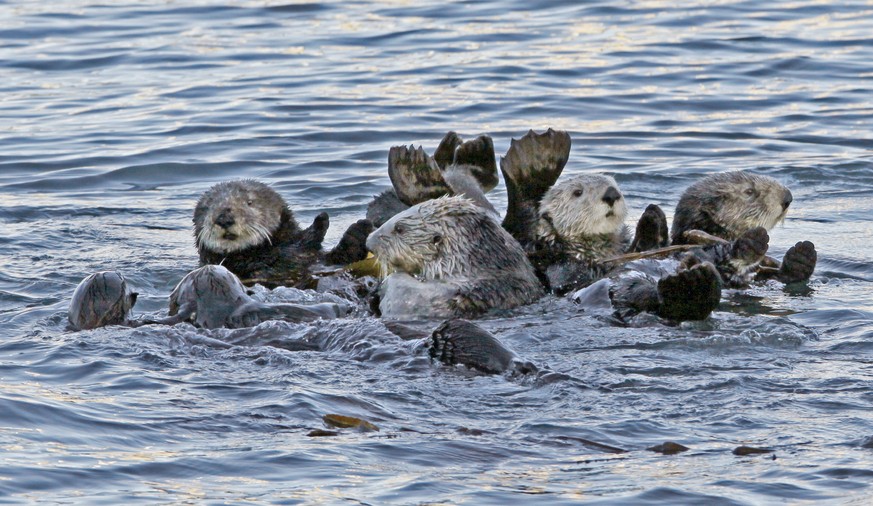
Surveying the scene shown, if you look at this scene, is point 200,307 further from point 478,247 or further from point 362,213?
point 362,213

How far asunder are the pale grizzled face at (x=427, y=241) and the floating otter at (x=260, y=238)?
750 mm

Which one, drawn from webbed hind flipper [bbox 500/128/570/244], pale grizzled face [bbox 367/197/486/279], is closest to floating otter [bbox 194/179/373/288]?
pale grizzled face [bbox 367/197/486/279]

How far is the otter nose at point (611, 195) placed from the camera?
688 centimetres

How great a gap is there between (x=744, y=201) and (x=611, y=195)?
1010 mm

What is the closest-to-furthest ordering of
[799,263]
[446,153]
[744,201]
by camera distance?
1. [799,263]
2. [744,201]
3. [446,153]

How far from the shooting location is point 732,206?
24.4ft

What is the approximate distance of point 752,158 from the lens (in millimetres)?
10312

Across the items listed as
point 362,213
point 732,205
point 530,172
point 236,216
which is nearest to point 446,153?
point 530,172

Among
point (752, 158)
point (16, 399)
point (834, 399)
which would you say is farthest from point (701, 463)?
point (752, 158)

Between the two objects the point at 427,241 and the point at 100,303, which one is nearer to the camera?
the point at 100,303

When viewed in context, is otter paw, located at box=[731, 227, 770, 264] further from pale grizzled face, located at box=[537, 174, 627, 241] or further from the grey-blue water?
pale grizzled face, located at box=[537, 174, 627, 241]

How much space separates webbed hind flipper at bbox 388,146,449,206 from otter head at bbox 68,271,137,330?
6.07 feet

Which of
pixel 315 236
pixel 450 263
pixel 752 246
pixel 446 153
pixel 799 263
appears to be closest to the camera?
pixel 450 263

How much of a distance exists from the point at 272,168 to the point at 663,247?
4073 mm
